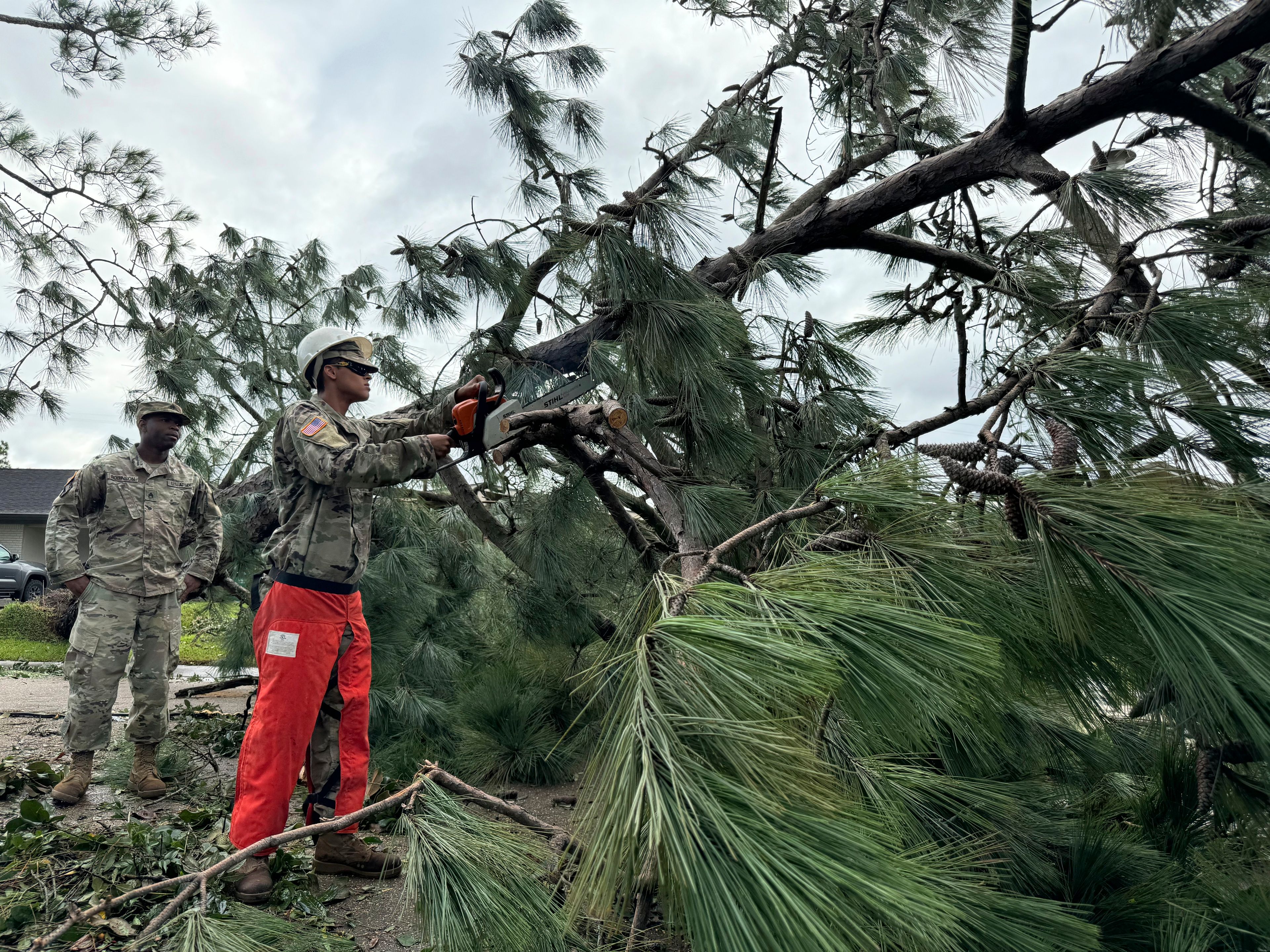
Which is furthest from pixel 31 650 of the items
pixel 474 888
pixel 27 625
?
pixel 474 888

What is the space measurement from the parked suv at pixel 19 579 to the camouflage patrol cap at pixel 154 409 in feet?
43.7

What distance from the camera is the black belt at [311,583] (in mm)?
1959

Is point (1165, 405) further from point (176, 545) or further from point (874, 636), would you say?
point (176, 545)

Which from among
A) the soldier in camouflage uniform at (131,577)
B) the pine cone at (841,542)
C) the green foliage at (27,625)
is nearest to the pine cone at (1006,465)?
the pine cone at (841,542)

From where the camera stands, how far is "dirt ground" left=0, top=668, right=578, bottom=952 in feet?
5.99

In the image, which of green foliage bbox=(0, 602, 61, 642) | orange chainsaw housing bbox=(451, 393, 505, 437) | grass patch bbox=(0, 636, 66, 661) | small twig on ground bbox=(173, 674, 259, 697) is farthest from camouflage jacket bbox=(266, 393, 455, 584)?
green foliage bbox=(0, 602, 61, 642)

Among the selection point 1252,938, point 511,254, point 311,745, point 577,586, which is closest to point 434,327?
point 511,254

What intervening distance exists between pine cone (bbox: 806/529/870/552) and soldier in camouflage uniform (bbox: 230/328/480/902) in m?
1.08

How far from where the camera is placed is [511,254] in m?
2.93

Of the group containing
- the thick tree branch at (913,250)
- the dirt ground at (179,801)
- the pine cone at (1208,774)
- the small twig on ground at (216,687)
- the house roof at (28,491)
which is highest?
the house roof at (28,491)

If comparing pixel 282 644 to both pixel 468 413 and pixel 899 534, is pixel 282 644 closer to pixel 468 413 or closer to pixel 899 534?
pixel 468 413

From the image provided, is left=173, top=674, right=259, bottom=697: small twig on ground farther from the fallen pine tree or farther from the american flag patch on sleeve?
the american flag patch on sleeve

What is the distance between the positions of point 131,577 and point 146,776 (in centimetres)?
78

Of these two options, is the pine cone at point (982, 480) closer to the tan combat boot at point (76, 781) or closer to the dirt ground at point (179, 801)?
the dirt ground at point (179, 801)
